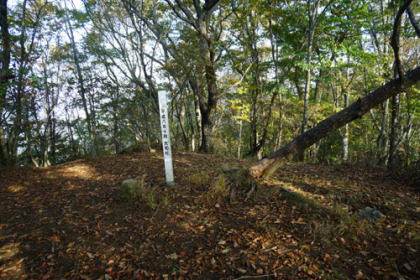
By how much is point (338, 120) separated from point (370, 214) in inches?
82.5

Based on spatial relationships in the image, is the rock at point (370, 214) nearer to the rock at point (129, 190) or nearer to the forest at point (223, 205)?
the forest at point (223, 205)

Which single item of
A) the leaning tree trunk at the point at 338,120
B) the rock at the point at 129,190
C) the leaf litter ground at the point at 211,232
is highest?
the leaning tree trunk at the point at 338,120

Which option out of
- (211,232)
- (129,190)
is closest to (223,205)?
(211,232)

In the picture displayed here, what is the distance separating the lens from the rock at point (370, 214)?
3.62 meters

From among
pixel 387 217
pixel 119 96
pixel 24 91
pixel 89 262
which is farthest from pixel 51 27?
pixel 387 217

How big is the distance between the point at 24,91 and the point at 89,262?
1077 centimetres

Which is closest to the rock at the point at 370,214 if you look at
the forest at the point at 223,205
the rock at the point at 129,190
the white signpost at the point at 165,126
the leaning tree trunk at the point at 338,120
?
the forest at the point at 223,205

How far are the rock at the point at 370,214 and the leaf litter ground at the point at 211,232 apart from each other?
0.11 meters

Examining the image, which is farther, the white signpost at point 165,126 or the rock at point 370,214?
the white signpost at point 165,126

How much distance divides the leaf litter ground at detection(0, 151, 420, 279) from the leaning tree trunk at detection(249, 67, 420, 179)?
51 centimetres

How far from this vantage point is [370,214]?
12.2 ft

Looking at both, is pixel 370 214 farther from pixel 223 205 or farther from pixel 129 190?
pixel 129 190

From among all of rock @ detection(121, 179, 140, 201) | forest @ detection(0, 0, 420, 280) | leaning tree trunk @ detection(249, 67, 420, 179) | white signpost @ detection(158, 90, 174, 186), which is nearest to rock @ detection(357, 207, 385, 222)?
forest @ detection(0, 0, 420, 280)

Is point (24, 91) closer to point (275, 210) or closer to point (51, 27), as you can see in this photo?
point (51, 27)
